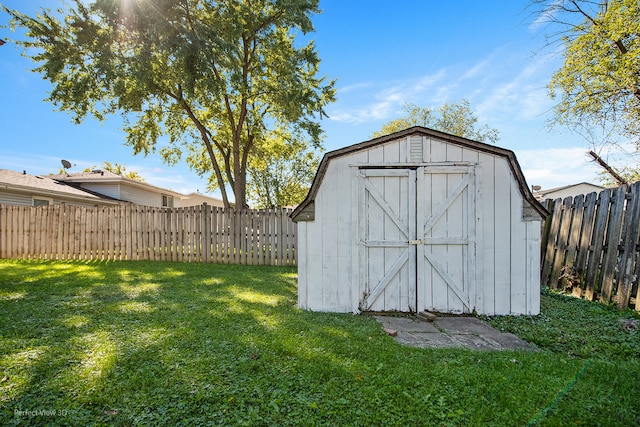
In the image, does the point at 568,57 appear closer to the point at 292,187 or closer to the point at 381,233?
the point at 381,233

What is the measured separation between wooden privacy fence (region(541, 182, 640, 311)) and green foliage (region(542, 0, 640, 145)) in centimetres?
377

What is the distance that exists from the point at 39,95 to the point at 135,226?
7.49 m

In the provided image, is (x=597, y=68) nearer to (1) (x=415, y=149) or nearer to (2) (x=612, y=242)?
(2) (x=612, y=242)

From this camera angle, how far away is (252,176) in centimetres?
2158

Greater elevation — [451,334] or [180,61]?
[180,61]

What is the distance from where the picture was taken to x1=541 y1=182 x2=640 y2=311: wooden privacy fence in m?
4.27

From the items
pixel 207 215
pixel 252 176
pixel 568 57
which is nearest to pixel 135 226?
pixel 207 215

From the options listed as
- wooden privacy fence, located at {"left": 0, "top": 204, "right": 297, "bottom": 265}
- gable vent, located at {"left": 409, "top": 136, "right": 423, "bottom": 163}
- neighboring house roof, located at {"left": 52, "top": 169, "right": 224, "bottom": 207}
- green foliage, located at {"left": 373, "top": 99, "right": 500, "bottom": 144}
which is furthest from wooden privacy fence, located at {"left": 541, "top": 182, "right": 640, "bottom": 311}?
neighboring house roof, located at {"left": 52, "top": 169, "right": 224, "bottom": 207}

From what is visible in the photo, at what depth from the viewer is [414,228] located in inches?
172

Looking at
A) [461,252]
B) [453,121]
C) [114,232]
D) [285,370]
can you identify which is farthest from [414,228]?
[453,121]

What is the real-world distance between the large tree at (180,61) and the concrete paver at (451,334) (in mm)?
10089

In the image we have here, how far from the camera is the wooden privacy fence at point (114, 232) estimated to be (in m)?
9.41

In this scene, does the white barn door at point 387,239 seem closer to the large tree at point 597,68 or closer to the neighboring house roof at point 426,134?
the neighboring house roof at point 426,134

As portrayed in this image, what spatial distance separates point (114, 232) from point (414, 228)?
9.85 m
